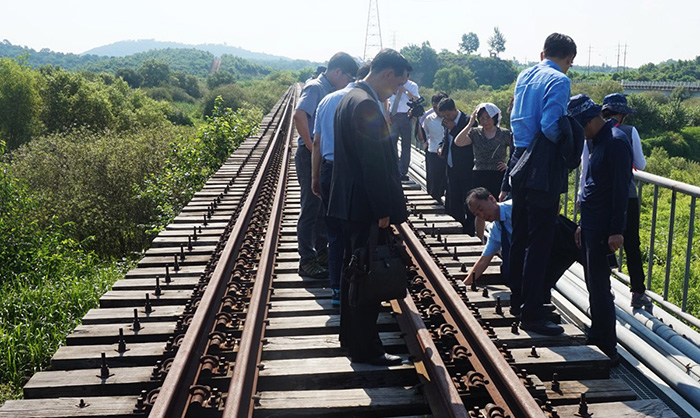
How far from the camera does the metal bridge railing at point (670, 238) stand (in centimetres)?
460

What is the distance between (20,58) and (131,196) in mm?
23758

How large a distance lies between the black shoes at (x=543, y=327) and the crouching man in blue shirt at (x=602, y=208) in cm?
21

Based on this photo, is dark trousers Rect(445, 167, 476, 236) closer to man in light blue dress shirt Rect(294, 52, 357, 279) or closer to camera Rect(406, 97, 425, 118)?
camera Rect(406, 97, 425, 118)

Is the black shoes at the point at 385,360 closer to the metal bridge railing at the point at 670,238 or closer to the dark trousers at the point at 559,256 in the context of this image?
the dark trousers at the point at 559,256

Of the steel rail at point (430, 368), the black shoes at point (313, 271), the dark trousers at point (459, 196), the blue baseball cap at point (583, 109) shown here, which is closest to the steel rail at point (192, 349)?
the black shoes at point (313, 271)

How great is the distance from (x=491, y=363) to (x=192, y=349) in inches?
63.3

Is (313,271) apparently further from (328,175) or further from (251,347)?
(251,347)

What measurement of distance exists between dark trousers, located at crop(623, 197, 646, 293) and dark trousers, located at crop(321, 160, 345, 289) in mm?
2243

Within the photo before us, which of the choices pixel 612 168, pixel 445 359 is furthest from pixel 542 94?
pixel 445 359

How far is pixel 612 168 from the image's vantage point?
4.08 meters

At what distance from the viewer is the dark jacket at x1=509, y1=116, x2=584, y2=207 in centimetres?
410

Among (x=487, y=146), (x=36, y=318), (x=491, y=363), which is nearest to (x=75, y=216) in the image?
(x=36, y=318)

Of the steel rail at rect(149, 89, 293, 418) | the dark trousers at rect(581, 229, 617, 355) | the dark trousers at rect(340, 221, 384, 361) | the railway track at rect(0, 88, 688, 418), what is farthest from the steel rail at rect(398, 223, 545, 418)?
the steel rail at rect(149, 89, 293, 418)

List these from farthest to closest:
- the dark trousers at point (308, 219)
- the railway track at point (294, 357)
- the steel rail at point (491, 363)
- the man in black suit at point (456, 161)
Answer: the man in black suit at point (456, 161) → the dark trousers at point (308, 219) → the railway track at point (294, 357) → the steel rail at point (491, 363)
